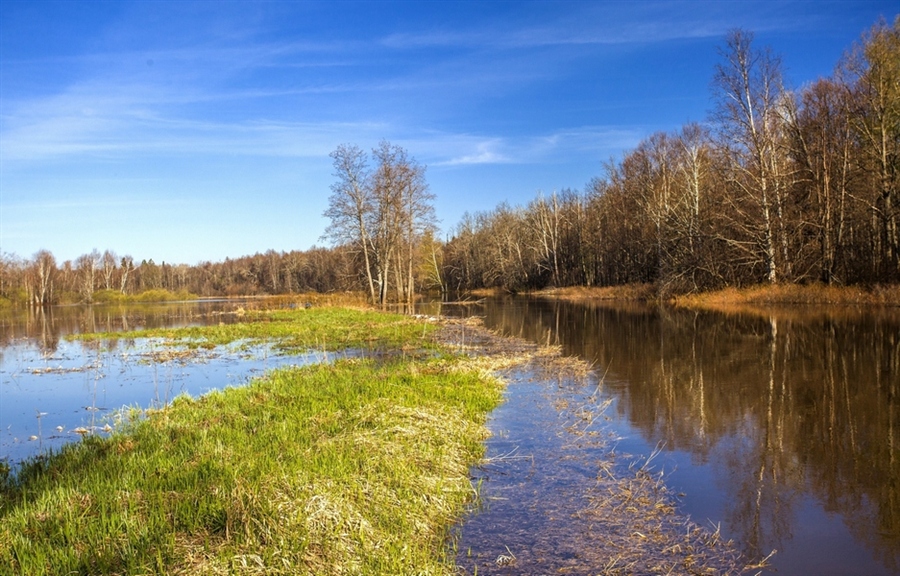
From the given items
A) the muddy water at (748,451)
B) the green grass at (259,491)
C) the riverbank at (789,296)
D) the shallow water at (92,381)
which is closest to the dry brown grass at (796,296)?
the riverbank at (789,296)

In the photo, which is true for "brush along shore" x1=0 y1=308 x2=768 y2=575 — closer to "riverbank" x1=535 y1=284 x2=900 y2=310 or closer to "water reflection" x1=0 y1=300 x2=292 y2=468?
"water reflection" x1=0 y1=300 x2=292 y2=468

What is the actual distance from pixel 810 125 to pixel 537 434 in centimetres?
3691

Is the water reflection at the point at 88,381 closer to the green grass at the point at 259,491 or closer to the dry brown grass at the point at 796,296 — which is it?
the green grass at the point at 259,491

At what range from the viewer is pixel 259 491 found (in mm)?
5305

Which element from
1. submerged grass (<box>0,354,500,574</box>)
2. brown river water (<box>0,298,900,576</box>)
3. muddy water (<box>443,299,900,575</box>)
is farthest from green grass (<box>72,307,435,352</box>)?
submerged grass (<box>0,354,500,574</box>)

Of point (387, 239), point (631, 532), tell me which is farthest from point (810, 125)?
point (631, 532)

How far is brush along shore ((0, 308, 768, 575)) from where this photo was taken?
444 centimetres

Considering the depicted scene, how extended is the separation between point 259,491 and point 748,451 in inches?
255

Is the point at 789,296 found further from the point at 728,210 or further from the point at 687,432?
the point at 687,432

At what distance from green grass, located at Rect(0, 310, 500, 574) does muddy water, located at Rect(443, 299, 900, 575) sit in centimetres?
68

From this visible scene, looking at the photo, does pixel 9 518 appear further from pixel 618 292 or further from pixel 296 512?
pixel 618 292

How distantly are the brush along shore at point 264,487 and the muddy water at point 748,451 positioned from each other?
72 centimetres

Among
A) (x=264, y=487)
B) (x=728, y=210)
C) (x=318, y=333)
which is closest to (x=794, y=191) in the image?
(x=728, y=210)

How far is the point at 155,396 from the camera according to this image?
12938mm
